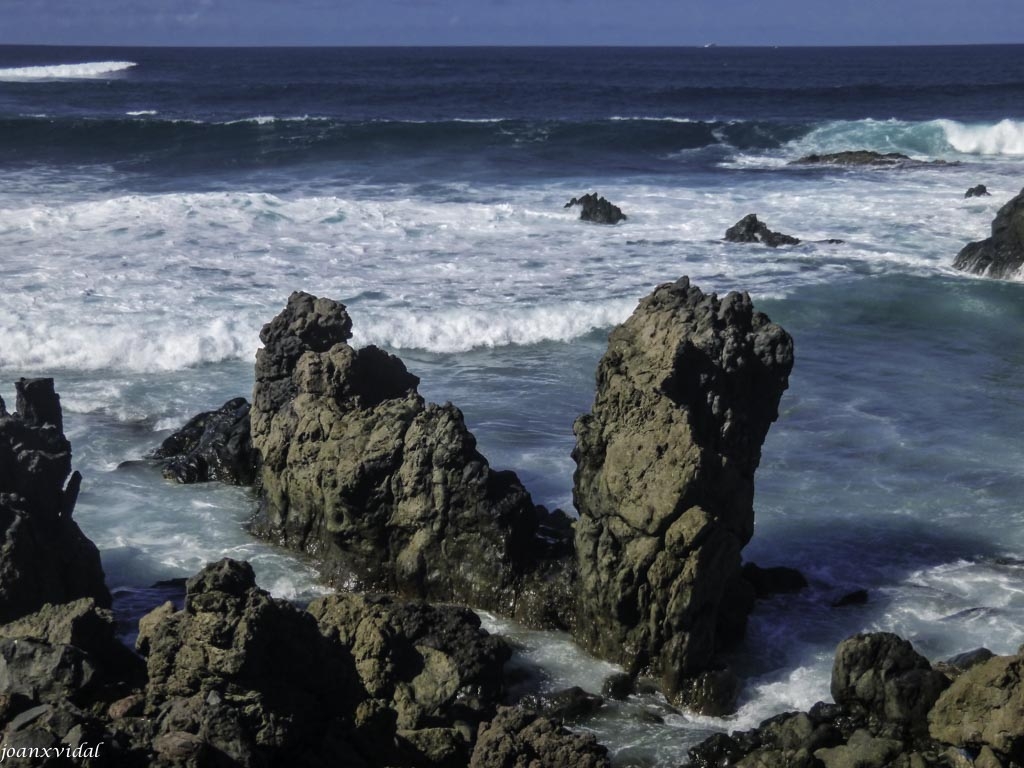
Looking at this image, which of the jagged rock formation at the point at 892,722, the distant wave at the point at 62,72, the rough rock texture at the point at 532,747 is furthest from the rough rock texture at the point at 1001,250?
the distant wave at the point at 62,72

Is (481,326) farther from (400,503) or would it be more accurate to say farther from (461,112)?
(461,112)

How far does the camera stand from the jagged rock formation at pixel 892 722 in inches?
309

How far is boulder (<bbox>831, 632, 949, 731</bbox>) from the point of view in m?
8.41

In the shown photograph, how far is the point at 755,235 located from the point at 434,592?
58.0ft

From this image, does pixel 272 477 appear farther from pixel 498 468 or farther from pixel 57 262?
pixel 57 262

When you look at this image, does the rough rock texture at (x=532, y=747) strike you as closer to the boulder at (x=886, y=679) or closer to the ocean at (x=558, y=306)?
the ocean at (x=558, y=306)

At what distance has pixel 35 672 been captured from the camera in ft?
24.3

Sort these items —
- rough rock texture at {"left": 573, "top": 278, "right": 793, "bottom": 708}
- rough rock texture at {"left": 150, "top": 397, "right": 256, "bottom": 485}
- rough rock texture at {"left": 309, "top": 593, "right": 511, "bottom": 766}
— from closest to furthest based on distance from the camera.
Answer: rough rock texture at {"left": 309, "top": 593, "right": 511, "bottom": 766} → rough rock texture at {"left": 573, "top": 278, "right": 793, "bottom": 708} → rough rock texture at {"left": 150, "top": 397, "right": 256, "bottom": 485}

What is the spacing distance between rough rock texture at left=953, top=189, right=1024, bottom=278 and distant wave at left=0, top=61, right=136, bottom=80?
7325 centimetres

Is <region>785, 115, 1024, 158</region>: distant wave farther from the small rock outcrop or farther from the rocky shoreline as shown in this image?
the rocky shoreline

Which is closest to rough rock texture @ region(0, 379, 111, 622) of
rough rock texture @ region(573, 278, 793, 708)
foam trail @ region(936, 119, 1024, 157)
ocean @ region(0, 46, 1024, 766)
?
ocean @ region(0, 46, 1024, 766)

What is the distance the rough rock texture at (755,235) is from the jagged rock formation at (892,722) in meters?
18.3

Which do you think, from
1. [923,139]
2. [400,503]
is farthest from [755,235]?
[923,139]

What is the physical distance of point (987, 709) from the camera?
796 centimetres
